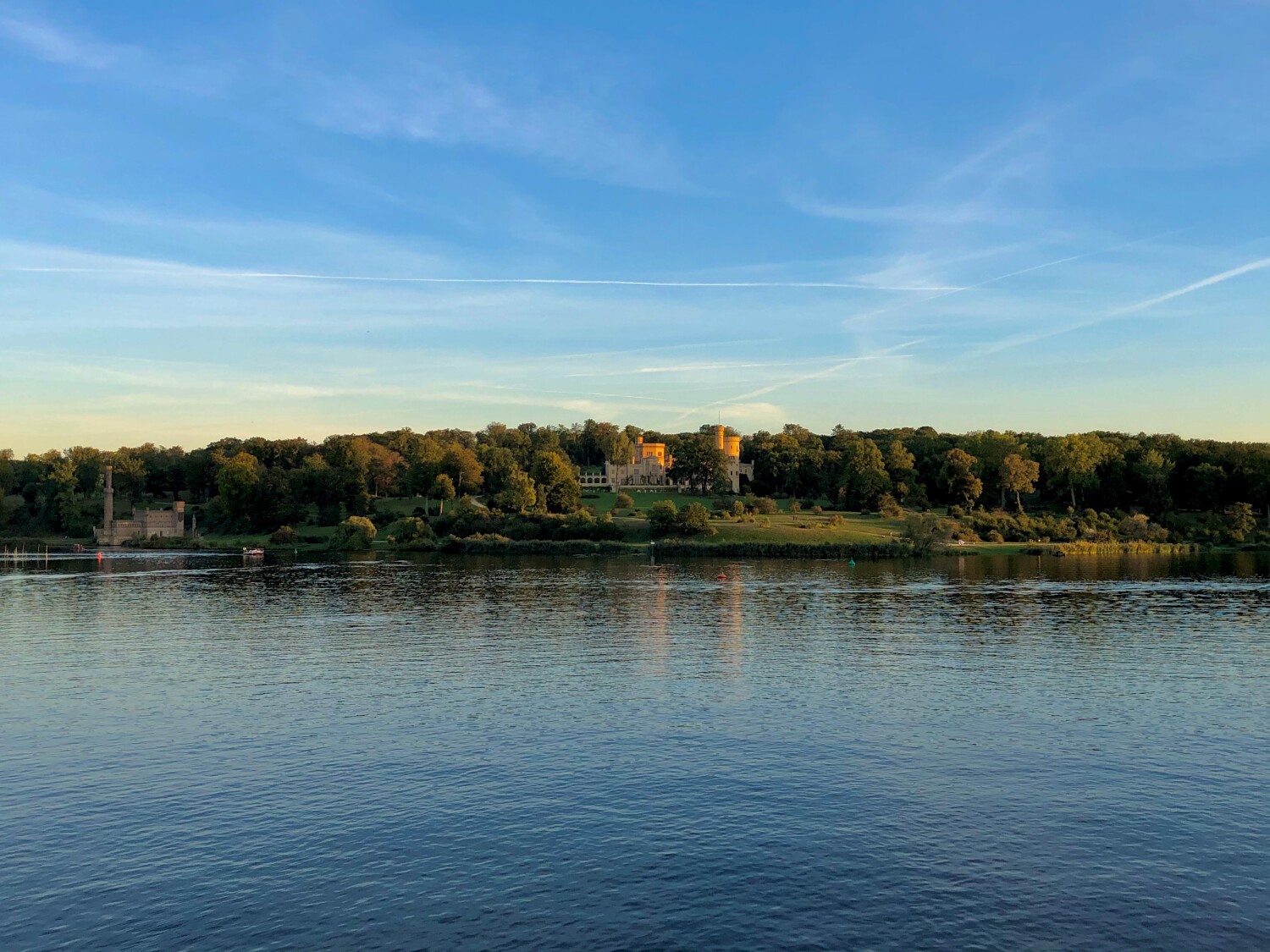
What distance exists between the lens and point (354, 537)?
167 m

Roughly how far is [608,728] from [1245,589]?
77046 millimetres

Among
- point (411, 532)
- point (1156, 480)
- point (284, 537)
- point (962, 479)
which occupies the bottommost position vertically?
point (284, 537)

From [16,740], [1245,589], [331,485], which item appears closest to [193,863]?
[16,740]

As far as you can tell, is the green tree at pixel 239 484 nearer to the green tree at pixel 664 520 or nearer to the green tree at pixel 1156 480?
the green tree at pixel 664 520

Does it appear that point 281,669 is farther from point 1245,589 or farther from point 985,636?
point 1245,589

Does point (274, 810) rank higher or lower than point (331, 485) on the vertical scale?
lower

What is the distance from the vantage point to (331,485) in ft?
636

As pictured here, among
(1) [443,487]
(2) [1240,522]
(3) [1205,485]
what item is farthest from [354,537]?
(3) [1205,485]

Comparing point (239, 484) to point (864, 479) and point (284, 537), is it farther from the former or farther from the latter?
point (864, 479)

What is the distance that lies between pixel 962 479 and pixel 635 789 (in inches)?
6529

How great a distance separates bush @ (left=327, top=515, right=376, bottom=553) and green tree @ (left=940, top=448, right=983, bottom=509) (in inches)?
4228

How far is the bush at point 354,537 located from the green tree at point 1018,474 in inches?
4539

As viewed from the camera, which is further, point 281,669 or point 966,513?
point 966,513

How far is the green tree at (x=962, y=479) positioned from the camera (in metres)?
182
